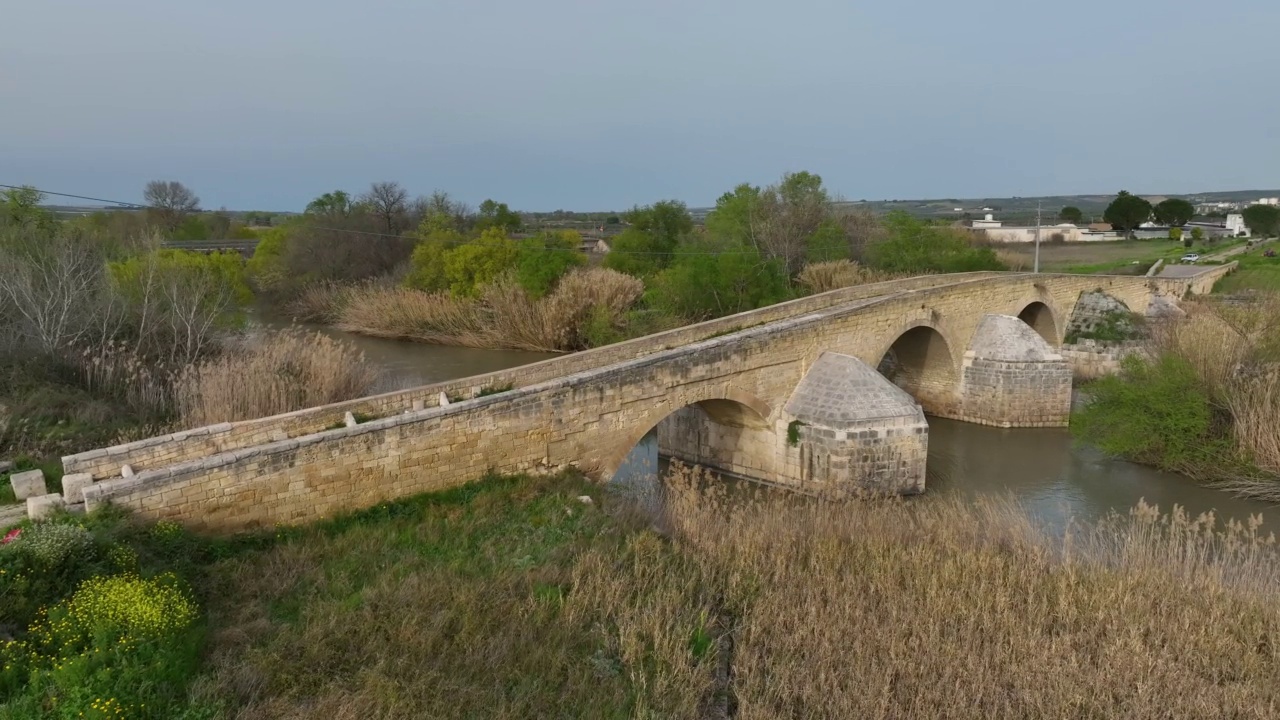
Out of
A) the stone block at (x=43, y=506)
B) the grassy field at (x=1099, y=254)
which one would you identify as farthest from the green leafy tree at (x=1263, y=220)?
the stone block at (x=43, y=506)

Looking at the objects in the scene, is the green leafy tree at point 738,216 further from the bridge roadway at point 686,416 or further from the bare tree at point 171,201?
the bare tree at point 171,201

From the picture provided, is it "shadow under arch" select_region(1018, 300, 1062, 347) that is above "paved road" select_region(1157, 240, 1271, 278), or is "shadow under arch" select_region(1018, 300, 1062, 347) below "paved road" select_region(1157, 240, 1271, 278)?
below

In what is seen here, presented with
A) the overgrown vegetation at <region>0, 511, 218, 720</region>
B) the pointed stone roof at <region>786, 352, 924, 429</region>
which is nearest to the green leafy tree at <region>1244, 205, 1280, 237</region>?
the pointed stone roof at <region>786, 352, 924, 429</region>

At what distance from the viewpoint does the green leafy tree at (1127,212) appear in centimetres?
5762

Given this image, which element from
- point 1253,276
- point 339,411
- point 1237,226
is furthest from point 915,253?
point 1237,226

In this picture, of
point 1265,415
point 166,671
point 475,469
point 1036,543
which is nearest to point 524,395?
point 475,469

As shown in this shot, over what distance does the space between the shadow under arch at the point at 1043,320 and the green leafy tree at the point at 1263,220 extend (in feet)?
152

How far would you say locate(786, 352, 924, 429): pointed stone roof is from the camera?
1162 centimetres

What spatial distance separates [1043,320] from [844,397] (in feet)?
44.0

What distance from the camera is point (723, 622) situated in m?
6.12

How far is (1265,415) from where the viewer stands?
448 inches

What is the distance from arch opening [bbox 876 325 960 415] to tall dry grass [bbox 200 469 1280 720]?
986cm

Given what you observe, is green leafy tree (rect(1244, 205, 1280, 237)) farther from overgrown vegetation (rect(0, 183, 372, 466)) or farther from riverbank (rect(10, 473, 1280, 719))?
overgrown vegetation (rect(0, 183, 372, 466))

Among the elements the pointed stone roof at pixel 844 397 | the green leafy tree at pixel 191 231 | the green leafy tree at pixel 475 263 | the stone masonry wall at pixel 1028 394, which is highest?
the green leafy tree at pixel 191 231
